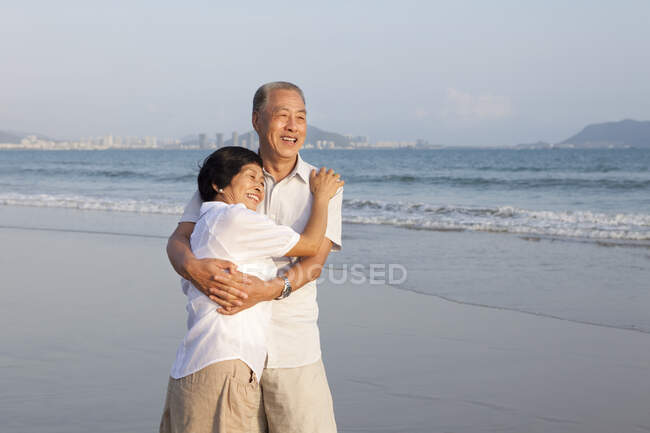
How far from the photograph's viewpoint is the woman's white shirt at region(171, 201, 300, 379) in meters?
2.25

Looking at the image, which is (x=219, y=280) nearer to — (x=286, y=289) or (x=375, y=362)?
(x=286, y=289)

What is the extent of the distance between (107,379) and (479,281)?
4.73 m

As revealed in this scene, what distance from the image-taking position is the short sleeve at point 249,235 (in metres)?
2.29

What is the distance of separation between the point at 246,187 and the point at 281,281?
36 centimetres

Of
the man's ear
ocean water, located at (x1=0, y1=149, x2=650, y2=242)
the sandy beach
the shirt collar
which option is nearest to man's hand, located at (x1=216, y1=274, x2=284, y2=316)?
the shirt collar

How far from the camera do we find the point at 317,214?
99.3 inches

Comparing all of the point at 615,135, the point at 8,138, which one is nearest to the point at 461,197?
the point at 615,135

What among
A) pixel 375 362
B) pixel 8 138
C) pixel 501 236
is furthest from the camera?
pixel 8 138

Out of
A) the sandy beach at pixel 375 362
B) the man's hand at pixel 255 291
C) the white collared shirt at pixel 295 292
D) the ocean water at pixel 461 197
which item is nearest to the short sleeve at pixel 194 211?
the white collared shirt at pixel 295 292

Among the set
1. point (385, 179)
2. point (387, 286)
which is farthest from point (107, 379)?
point (385, 179)

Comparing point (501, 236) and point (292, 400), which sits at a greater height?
point (292, 400)

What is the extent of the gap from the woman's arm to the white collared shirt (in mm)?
63

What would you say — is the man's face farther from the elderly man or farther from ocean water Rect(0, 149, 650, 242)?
ocean water Rect(0, 149, 650, 242)

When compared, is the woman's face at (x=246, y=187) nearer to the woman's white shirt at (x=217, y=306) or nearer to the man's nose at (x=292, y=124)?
the woman's white shirt at (x=217, y=306)
